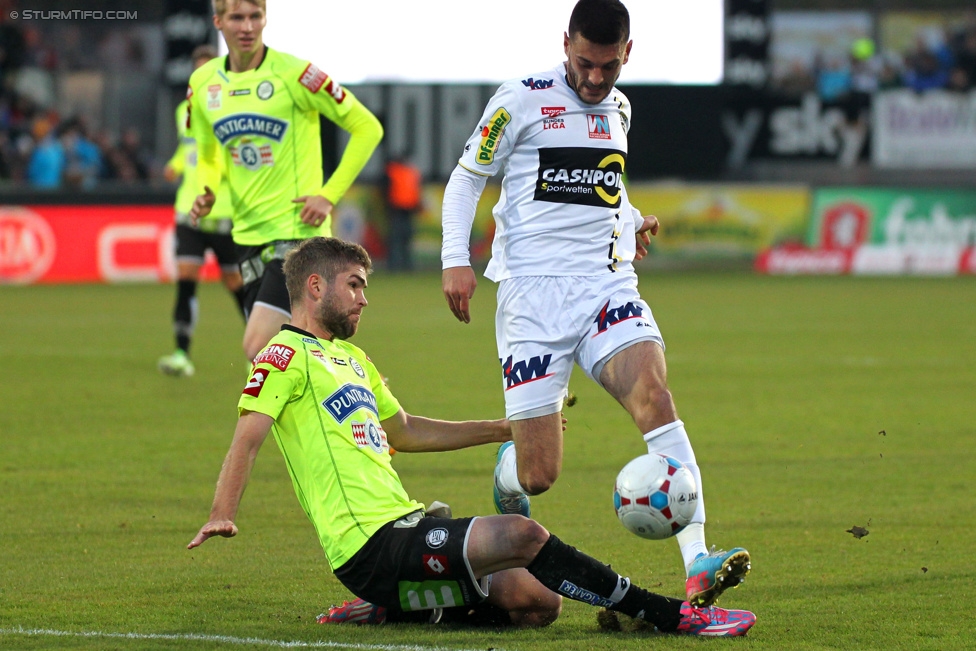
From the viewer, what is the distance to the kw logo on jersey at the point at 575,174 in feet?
17.6

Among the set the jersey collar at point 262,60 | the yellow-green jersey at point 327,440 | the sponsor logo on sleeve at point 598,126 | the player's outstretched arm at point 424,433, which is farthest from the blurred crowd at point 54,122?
the yellow-green jersey at point 327,440

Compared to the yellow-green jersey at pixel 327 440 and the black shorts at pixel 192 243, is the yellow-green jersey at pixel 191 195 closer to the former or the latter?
the black shorts at pixel 192 243

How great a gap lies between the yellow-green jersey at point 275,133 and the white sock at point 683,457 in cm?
316

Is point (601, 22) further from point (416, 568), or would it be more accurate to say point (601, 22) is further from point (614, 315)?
point (416, 568)

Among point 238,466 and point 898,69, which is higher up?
point 898,69

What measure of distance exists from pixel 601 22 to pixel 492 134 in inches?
23.6

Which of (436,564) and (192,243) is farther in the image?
(192,243)

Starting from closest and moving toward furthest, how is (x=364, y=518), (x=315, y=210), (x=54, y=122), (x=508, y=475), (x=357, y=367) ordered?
(x=364, y=518) → (x=357, y=367) → (x=508, y=475) → (x=315, y=210) → (x=54, y=122)

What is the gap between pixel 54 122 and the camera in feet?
83.6

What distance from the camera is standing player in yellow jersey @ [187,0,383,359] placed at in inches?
299

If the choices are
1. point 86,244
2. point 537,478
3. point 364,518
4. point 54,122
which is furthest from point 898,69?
point 364,518

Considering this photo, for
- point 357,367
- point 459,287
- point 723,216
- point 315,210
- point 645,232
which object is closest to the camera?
point 357,367

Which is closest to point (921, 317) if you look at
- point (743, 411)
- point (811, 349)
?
point (811, 349)

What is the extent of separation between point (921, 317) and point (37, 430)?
11.6m
